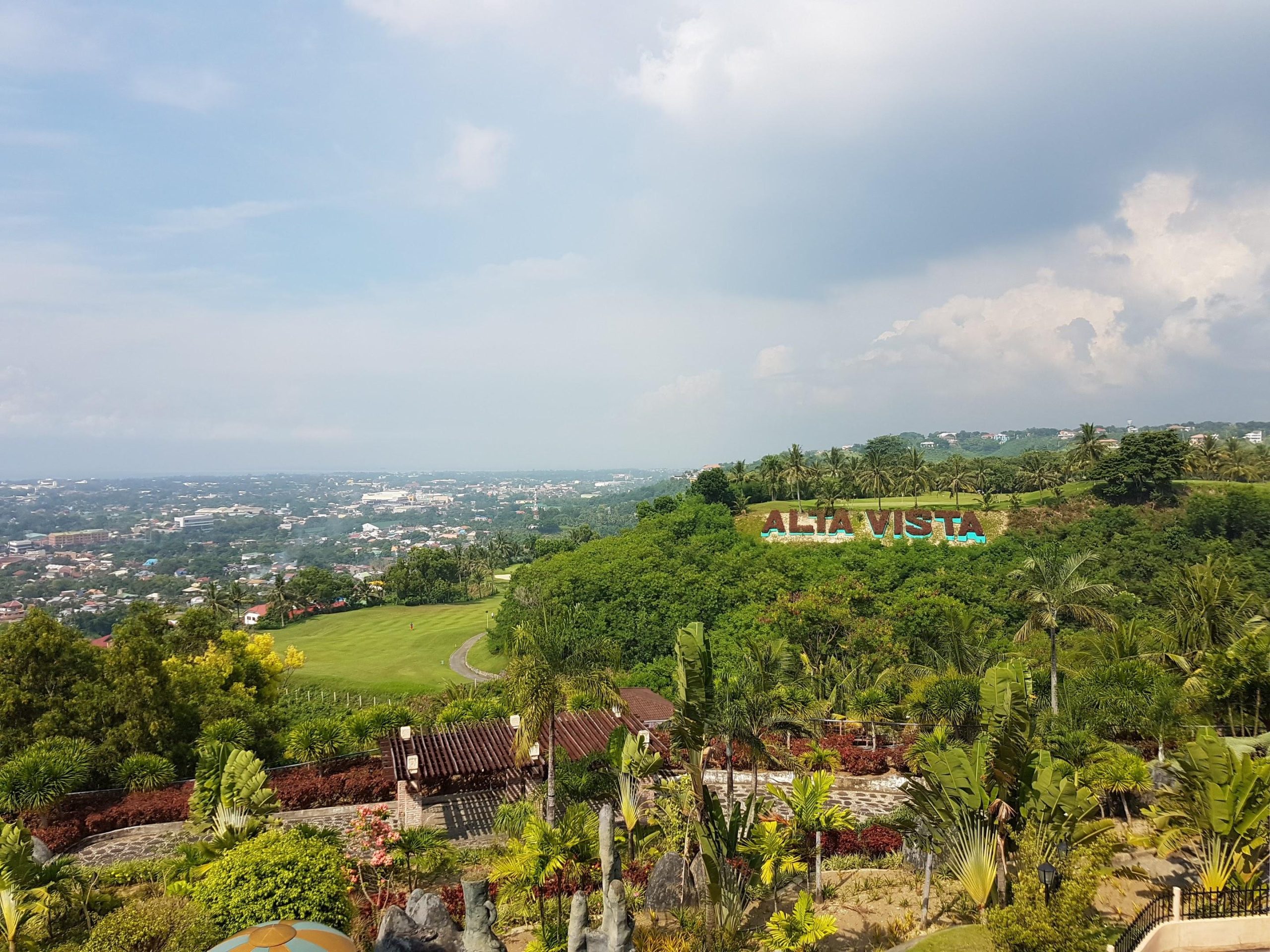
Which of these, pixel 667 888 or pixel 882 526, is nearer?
pixel 667 888

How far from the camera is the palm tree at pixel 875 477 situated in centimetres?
6075

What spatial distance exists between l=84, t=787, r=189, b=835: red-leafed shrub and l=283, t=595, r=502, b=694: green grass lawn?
2103 cm

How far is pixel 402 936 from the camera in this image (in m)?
9.92

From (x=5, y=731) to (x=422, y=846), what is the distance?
43.3 ft

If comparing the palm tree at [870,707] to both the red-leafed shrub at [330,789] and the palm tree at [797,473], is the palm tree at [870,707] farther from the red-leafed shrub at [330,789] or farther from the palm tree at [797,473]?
the palm tree at [797,473]

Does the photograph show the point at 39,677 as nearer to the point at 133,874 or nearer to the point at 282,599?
the point at 133,874

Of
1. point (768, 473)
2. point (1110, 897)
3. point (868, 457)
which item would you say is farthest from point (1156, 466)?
point (1110, 897)

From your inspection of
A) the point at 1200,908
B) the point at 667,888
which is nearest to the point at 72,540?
the point at 667,888

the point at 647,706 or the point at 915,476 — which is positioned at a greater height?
the point at 915,476

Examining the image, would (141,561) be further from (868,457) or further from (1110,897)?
(1110,897)

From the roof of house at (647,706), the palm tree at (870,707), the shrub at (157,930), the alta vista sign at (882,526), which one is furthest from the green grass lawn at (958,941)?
the alta vista sign at (882,526)

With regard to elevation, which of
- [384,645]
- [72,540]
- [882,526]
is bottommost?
[72,540]

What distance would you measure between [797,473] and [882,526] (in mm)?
13613

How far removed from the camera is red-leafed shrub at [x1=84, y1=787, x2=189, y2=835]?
16.0m
